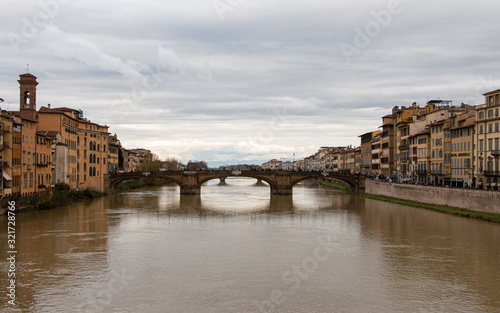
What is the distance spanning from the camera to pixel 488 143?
39.9 metres

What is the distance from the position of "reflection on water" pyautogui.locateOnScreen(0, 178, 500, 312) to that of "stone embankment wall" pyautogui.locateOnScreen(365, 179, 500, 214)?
6.68 feet

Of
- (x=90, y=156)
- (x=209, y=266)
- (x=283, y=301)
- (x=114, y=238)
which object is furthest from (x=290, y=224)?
(x=90, y=156)

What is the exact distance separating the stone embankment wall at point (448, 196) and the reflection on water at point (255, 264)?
2.04 metres

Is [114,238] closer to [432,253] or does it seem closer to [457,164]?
[432,253]

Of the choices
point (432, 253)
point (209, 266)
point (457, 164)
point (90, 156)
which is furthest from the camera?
point (90, 156)

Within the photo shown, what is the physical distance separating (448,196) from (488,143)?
523 cm

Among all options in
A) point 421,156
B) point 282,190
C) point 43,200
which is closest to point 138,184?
point 282,190

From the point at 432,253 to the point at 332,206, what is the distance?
26.1m

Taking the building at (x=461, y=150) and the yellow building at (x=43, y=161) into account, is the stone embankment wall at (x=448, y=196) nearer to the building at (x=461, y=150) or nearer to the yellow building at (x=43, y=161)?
the building at (x=461, y=150)

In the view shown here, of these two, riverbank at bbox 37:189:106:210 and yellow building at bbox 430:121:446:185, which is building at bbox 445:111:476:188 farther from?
riverbank at bbox 37:189:106:210

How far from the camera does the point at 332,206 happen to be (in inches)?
1989

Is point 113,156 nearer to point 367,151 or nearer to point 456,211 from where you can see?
point 367,151

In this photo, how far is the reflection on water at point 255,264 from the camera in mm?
16797

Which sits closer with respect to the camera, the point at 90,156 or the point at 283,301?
the point at 283,301
